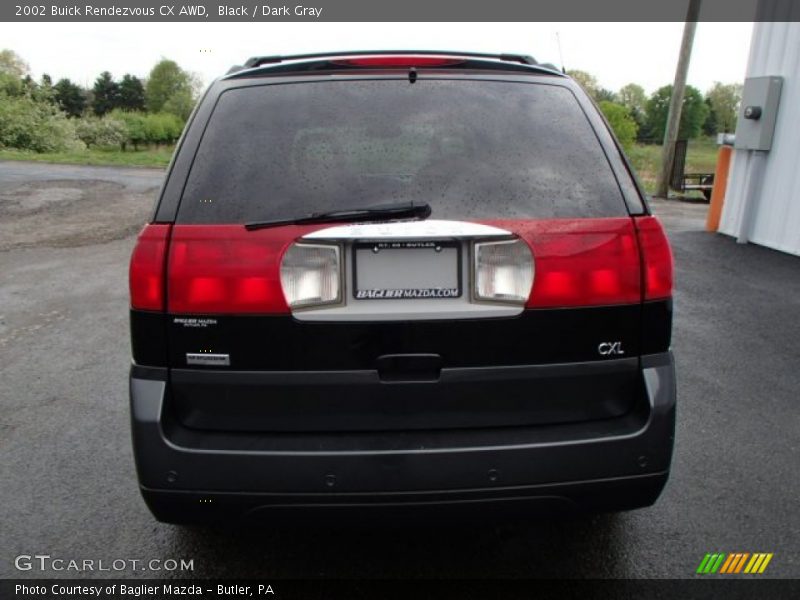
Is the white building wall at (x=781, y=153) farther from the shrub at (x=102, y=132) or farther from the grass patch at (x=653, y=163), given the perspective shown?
the shrub at (x=102, y=132)

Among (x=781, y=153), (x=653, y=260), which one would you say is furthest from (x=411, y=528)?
(x=781, y=153)

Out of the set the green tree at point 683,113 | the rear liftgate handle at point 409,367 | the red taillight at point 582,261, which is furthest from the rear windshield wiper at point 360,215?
the green tree at point 683,113

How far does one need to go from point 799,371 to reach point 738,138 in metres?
6.04

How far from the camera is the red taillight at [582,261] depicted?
80.1 inches

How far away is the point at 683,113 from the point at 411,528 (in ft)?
339

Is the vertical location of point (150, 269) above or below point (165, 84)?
below

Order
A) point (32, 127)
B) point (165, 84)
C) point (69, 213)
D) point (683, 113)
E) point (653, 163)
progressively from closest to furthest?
1. point (69, 213)
2. point (32, 127)
3. point (653, 163)
4. point (683, 113)
5. point (165, 84)

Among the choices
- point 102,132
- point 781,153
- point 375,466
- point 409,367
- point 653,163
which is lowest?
point 102,132

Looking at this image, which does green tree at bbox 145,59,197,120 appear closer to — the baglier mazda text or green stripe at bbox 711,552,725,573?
the baglier mazda text

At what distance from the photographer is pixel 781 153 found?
9.20 meters

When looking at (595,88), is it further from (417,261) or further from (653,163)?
(417,261)

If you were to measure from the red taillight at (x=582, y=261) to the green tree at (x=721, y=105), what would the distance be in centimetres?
12239

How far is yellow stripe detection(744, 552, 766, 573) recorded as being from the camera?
2.58 metres

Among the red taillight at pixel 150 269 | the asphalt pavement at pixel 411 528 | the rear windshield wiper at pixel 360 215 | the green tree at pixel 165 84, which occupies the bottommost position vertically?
the asphalt pavement at pixel 411 528
